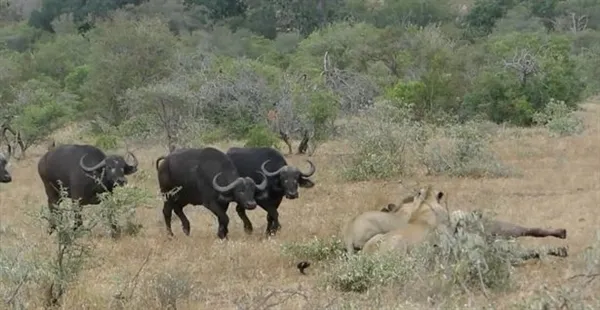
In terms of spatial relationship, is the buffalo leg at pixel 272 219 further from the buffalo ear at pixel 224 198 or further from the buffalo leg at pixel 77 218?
the buffalo leg at pixel 77 218

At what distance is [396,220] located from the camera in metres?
10.1

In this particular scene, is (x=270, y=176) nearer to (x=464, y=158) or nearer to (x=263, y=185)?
(x=263, y=185)

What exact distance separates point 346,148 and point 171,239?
10.5 m

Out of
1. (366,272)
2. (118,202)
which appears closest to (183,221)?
(118,202)

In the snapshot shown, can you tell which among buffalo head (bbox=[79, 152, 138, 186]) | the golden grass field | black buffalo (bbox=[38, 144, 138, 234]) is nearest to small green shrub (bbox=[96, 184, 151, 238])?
the golden grass field

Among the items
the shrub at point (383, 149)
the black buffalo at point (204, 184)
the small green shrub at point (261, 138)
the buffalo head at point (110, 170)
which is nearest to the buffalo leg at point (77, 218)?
the black buffalo at point (204, 184)

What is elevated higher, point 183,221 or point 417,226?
point 417,226

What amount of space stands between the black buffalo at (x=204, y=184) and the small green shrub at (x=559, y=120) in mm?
12480

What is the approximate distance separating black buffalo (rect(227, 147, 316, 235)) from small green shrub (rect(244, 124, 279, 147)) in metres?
8.97

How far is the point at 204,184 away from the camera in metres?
13.0

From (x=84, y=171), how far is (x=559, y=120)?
46.0ft

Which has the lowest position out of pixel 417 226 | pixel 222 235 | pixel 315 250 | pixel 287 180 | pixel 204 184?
pixel 222 235

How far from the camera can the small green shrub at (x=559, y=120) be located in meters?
23.8

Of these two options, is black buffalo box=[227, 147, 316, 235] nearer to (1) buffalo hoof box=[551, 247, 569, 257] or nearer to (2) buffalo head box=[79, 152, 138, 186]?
(2) buffalo head box=[79, 152, 138, 186]
